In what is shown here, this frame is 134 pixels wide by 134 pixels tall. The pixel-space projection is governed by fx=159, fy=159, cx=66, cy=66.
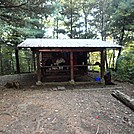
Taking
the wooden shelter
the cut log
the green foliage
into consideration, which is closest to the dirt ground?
the cut log

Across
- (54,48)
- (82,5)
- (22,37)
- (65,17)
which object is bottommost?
(54,48)

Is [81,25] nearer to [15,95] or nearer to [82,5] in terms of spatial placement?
[82,5]

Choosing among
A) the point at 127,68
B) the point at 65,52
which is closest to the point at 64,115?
the point at 65,52

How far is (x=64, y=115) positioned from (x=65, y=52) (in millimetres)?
8345

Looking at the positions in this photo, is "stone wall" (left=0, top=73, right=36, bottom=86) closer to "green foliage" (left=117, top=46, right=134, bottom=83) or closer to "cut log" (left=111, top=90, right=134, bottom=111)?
"cut log" (left=111, top=90, right=134, bottom=111)

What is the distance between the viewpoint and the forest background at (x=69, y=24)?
28.7ft

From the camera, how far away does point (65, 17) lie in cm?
2148

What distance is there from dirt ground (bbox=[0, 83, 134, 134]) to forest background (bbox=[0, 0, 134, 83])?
474cm

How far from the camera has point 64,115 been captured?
5.02 m

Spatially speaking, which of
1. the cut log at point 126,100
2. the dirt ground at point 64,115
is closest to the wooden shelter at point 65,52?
the dirt ground at point 64,115

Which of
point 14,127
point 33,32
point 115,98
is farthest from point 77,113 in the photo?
point 33,32

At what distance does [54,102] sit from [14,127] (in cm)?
248

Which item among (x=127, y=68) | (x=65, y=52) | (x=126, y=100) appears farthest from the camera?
(x=65, y=52)

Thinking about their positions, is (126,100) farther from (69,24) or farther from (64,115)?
(69,24)
